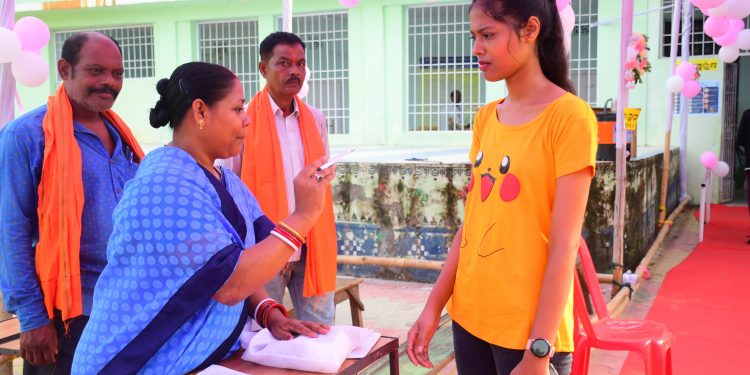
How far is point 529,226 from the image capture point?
1570mm

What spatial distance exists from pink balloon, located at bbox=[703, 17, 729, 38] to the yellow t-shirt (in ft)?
18.8

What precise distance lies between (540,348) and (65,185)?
1570 millimetres

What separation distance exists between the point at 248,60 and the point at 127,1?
261cm

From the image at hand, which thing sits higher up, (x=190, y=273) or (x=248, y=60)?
(x=248, y=60)

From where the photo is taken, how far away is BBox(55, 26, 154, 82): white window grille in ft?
45.3

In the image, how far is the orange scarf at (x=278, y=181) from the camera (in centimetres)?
308

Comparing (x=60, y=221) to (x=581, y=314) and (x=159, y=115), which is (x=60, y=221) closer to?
(x=159, y=115)

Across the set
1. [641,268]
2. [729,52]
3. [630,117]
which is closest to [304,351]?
[630,117]

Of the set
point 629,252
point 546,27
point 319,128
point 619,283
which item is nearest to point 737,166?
point 629,252

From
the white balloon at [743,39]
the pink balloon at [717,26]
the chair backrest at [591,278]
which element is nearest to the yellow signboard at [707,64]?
the white balloon at [743,39]

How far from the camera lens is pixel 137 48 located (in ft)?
45.9

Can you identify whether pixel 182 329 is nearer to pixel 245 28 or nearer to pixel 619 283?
pixel 619 283

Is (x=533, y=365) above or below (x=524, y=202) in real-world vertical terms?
below

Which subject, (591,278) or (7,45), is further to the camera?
(7,45)
